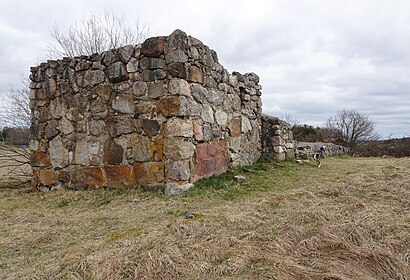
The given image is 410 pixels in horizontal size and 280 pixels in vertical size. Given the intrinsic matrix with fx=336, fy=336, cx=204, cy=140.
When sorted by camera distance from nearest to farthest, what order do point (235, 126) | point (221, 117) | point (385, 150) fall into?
point (221, 117)
point (235, 126)
point (385, 150)

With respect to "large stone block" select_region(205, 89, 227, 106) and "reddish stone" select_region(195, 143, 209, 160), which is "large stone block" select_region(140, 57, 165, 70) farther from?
"reddish stone" select_region(195, 143, 209, 160)

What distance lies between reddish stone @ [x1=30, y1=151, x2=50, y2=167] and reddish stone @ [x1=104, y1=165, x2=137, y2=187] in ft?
4.59

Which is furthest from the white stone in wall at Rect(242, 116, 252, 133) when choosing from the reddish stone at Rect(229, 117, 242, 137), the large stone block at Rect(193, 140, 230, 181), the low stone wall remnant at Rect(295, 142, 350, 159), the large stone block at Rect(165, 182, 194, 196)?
the large stone block at Rect(165, 182, 194, 196)

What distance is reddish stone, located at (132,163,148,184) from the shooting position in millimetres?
4992

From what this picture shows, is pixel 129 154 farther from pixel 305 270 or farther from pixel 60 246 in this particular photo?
pixel 305 270

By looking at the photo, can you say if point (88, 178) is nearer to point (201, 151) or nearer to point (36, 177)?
point (36, 177)

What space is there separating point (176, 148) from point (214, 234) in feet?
6.79

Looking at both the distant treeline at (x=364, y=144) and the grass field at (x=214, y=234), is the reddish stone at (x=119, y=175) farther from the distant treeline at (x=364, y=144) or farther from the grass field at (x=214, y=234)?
the distant treeline at (x=364, y=144)

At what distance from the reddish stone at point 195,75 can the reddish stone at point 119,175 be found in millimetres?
1635

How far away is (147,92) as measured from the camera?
16.4ft

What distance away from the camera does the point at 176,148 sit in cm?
478

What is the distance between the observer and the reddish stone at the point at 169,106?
4.79 meters

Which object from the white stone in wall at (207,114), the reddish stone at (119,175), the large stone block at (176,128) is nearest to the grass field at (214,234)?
the reddish stone at (119,175)

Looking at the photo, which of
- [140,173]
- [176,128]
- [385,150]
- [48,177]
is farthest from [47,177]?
[385,150]
